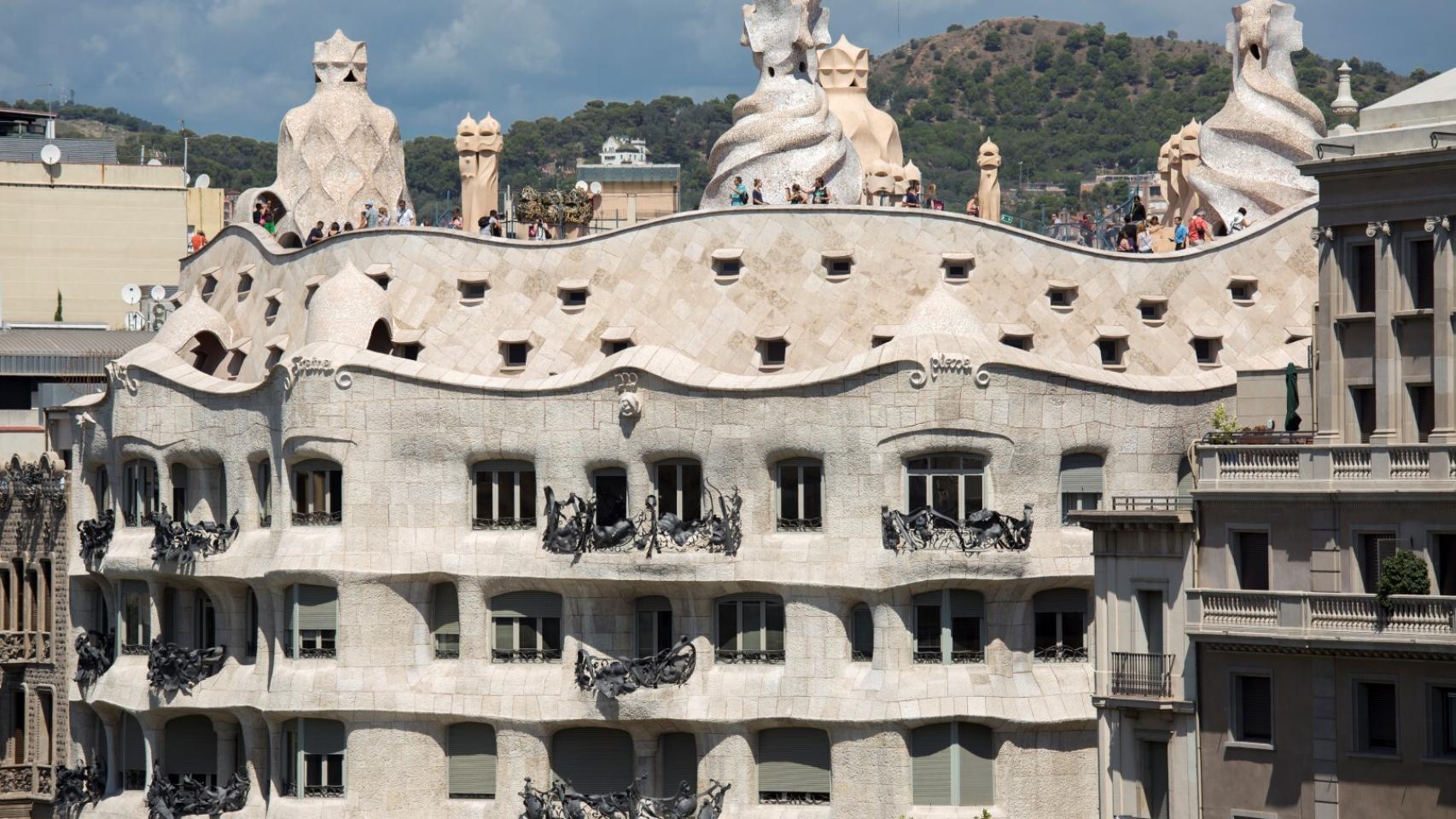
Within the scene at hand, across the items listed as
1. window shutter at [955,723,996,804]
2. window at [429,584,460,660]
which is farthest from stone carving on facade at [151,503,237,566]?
window shutter at [955,723,996,804]

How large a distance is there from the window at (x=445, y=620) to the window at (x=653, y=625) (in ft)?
14.8

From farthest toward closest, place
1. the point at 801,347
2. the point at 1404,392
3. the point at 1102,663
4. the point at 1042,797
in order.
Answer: the point at 801,347, the point at 1042,797, the point at 1102,663, the point at 1404,392

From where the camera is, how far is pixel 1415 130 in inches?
2438

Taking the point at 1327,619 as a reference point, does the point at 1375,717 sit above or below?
below

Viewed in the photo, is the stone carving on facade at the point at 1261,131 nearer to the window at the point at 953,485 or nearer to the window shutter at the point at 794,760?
the window at the point at 953,485

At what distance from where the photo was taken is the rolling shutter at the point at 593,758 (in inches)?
3095

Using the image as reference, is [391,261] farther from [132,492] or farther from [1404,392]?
[1404,392]

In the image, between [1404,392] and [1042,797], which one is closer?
[1404,392]

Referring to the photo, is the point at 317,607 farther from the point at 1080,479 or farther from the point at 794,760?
the point at 1080,479

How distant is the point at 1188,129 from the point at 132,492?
3231 cm

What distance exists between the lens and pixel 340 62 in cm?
9038

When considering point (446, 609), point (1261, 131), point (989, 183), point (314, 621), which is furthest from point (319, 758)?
point (1261, 131)

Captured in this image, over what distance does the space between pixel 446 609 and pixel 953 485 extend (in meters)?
13.3

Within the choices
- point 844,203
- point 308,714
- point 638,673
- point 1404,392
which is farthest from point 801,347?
point 1404,392
